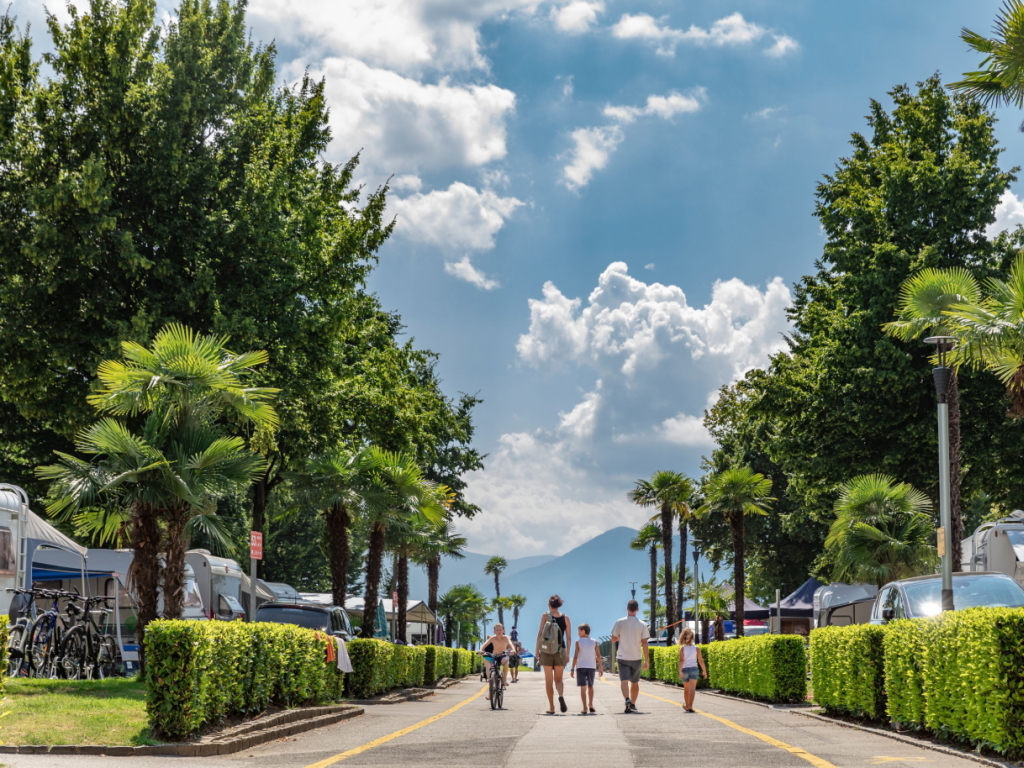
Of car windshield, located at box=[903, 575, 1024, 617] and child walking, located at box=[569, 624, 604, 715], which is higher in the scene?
car windshield, located at box=[903, 575, 1024, 617]

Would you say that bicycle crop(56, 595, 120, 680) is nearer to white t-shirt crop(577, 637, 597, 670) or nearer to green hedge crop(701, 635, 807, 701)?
white t-shirt crop(577, 637, 597, 670)

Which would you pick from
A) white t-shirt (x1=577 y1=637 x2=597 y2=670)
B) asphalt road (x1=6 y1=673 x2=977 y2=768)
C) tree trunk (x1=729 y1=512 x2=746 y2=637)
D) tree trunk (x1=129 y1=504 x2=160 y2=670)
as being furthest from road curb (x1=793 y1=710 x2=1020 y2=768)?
tree trunk (x1=729 y1=512 x2=746 y2=637)

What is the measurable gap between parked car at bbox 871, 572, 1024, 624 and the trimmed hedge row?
345 centimetres

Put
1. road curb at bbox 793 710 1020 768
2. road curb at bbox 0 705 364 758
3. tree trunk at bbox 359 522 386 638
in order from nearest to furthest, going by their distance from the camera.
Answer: road curb at bbox 793 710 1020 768 → road curb at bbox 0 705 364 758 → tree trunk at bbox 359 522 386 638

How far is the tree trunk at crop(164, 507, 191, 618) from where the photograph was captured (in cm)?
1608

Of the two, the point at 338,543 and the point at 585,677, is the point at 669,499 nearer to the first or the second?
the point at 338,543

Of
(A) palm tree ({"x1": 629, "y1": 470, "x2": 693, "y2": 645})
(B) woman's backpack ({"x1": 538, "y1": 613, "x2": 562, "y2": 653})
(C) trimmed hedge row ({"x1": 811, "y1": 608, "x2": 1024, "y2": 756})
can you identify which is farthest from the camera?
(A) palm tree ({"x1": 629, "y1": 470, "x2": 693, "y2": 645})

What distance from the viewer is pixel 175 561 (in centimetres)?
1644

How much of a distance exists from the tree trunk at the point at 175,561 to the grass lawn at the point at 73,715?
129cm

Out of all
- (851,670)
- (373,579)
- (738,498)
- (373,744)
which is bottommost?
(373,744)

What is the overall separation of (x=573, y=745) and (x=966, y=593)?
8336 mm

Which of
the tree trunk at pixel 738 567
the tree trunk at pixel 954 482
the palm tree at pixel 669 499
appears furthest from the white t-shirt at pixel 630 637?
the palm tree at pixel 669 499

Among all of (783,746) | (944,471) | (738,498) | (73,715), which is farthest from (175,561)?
(738,498)

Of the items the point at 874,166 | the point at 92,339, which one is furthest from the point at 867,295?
the point at 92,339
